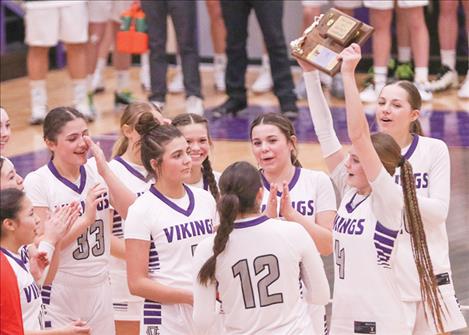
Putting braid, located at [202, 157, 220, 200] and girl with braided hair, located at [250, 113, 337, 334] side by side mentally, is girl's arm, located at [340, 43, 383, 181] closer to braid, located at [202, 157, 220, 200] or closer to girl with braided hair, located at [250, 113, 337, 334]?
girl with braided hair, located at [250, 113, 337, 334]

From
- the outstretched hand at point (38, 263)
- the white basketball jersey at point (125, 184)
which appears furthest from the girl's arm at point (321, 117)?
the outstretched hand at point (38, 263)

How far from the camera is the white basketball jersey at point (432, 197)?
549 centimetres

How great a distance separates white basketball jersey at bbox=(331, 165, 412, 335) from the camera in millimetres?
5176

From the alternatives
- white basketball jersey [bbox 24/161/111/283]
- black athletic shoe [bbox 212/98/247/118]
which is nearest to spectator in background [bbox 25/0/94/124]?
black athletic shoe [bbox 212/98/247/118]

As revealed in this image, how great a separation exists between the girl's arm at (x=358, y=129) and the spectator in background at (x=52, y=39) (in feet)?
21.2

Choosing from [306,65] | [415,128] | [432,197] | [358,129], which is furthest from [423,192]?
[306,65]

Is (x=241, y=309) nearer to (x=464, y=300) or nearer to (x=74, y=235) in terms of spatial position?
(x=74, y=235)

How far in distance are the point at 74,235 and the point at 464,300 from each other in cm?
257

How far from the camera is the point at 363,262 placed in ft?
17.1

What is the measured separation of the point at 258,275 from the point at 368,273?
0.80 m

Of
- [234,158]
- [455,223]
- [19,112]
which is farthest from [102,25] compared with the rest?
[455,223]

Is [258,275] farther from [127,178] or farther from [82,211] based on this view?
[127,178]

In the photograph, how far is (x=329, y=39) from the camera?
17.8 ft

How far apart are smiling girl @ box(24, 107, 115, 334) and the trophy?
1155 millimetres
